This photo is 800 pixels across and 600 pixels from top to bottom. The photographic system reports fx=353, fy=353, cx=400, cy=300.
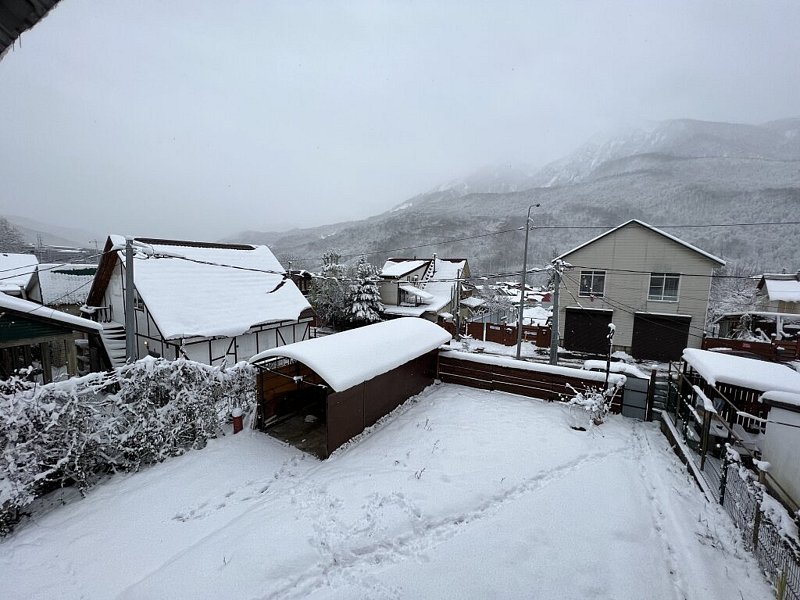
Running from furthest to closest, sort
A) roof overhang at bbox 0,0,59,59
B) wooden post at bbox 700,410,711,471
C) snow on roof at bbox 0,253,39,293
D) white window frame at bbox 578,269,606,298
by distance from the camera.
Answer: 1. snow on roof at bbox 0,253,39,293
2. white window frame at bbox 578,269,606,298
3. wooden post at bbox 700,410,711,471
4. roof overhang at bbox 0,0,59,59

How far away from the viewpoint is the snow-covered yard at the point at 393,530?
4.89 m

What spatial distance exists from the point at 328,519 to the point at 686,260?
25.5 m

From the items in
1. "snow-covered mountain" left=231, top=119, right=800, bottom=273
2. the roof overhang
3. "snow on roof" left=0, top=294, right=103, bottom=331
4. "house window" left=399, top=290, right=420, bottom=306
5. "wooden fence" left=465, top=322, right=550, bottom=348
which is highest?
"snow-covered mountain" left=231, top=119, right=800, bottom=273

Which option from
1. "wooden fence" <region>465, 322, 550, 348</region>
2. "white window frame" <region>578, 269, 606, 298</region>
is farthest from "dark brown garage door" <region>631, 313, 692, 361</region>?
"wooden fence" <region>465, 322, 550, 348</region>

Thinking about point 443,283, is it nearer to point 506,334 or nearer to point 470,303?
point 470,303

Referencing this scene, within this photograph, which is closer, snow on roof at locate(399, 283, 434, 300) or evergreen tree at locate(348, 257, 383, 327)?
evergreen tree at locate(348, 257, 383, 327)

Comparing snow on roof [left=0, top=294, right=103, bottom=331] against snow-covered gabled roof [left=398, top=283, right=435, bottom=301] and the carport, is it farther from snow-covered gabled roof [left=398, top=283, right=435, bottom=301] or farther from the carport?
snow-covered gabled roof [left=398, top=283, right=435, bottom=301]

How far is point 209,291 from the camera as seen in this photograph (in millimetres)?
19172

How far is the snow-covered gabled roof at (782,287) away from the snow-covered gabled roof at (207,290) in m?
36.0

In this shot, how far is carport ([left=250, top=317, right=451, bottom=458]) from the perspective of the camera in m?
8.91

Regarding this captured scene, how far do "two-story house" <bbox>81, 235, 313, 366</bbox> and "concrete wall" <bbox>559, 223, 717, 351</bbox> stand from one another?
19190 millimetres

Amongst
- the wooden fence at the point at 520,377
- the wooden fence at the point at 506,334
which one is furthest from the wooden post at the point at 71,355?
the wooden fence at the point at 506,334

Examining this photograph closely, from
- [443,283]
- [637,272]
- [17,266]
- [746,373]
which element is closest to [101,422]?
[746,373]

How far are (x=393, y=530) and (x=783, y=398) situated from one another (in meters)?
8.72
